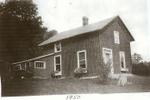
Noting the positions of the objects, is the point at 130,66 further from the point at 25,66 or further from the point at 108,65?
the point at 25,66

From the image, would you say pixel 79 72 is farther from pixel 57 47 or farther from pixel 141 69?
pixel 141 69

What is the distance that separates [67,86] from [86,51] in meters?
0.27

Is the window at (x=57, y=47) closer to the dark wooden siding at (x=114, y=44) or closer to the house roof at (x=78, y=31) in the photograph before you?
the house roof at (x=78, y=31)

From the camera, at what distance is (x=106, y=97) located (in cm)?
181

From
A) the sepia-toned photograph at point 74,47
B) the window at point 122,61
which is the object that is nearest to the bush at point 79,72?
the sepia-toned photograph at point 74,47

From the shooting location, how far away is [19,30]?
221 cm

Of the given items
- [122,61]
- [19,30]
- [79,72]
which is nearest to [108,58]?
[122,61]

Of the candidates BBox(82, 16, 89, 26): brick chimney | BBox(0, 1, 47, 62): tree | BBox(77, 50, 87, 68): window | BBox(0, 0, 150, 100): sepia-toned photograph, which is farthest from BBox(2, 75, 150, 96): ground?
BBox(82, 16, 89, 26): brick chimney

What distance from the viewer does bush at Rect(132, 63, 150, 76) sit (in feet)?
5.87

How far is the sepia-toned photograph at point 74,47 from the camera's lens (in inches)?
72.8

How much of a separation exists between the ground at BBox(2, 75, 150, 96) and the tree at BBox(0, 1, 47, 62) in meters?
0.20

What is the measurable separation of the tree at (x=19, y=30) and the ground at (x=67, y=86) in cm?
20

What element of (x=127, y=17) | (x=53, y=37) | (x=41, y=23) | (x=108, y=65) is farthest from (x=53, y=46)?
(x=127, y=17)

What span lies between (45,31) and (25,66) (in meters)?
0.30
